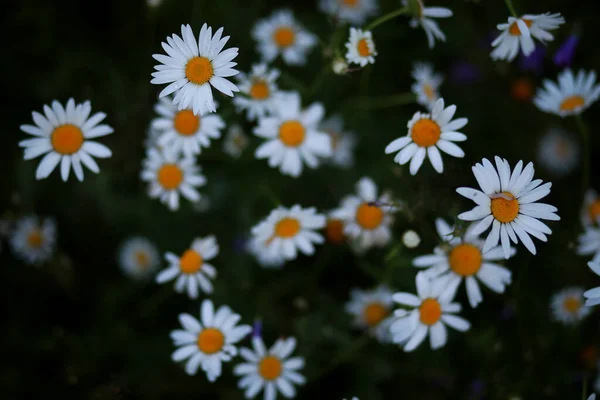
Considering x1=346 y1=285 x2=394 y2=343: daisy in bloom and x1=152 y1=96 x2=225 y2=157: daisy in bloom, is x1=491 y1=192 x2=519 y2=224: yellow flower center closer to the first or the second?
x1=346 y1=285 x2=394 y2=343: daisy in bloom

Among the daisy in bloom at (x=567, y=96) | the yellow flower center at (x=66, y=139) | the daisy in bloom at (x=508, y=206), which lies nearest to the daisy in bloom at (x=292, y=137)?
the yellow flower center at (x=66, y=139)

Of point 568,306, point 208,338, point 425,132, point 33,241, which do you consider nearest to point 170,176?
point 208,338

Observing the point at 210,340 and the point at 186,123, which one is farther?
the point at 186,123

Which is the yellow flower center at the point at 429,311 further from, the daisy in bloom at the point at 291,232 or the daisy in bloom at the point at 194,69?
the daisy in bloom at the point at 194,69

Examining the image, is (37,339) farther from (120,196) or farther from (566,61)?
(566,61)

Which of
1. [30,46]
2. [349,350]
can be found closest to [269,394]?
[349,350]

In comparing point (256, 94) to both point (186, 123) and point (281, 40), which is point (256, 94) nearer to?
point (186, 123)
